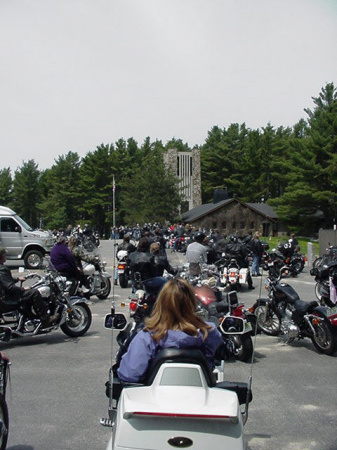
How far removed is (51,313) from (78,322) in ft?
2.28

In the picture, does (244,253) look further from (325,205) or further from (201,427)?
(325,205)

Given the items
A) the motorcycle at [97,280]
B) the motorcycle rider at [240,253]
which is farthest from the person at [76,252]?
the motorcycle rider at [240,253]

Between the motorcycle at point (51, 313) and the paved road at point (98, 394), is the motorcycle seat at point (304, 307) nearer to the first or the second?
the paved road at point (98, 394)

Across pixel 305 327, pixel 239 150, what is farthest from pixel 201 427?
pixel 239 150

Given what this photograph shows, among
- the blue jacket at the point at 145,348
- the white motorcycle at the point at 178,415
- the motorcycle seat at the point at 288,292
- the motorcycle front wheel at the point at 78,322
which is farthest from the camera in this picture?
the motorcycle front wheel at the point at 78,322

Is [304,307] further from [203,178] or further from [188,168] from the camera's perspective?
[203,178]

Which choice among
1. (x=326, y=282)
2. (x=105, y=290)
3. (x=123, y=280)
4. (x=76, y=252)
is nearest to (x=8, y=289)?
(x=76, y=252)

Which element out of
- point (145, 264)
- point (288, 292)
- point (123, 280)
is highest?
point (145, 264)

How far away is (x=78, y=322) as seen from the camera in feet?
31.7

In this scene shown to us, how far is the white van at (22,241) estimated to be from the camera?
2320 centimetres

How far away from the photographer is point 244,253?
16734mm

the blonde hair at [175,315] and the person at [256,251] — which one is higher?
the person at [256,251]

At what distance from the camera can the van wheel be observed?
23312 millimetres

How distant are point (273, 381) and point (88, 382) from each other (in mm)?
2235
